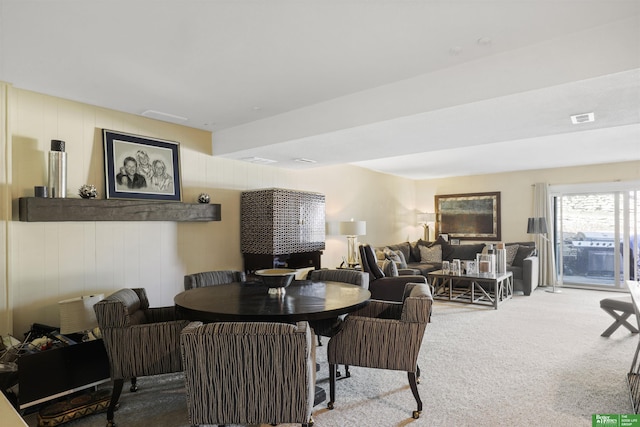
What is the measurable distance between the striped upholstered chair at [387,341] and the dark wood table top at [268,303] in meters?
0.20

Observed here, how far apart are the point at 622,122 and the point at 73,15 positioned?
4.18 meters

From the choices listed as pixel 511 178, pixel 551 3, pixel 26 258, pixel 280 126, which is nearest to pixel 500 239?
pixel 511 178

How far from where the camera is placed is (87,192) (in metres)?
3.52

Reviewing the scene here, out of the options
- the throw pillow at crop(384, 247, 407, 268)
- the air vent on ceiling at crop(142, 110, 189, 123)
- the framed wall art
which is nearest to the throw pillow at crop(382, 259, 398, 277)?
the throw pillow at crop(384, 247, 407, 268)

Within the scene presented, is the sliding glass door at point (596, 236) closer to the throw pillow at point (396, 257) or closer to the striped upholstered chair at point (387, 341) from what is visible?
the throw pillow at point (396, 257)

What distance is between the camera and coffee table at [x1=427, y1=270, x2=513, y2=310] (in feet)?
19.5

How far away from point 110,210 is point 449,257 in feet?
22.1

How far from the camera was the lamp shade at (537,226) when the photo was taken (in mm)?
7367

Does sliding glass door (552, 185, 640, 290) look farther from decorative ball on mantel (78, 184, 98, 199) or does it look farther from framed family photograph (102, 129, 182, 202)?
decorative ball on mantel (78, 184, 98, 199)

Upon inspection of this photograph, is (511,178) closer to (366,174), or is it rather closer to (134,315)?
(366,174)

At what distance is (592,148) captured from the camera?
235 inches

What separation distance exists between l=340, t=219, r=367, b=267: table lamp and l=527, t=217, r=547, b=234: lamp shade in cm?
346

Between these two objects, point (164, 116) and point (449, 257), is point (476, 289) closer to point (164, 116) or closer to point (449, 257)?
point (449, 257)

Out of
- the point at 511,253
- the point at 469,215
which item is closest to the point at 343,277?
the point at 511,253
